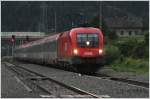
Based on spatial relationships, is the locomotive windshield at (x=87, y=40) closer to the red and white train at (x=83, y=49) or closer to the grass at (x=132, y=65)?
the red and white train at (x=83, y=49)

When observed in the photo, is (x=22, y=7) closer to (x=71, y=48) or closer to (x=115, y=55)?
(x=115, y=55)

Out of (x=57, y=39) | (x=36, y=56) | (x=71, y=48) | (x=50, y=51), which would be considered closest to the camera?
(x=71, y=48)

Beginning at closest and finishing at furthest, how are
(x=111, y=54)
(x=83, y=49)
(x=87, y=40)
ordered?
1. (x=83, y=49)
2. (x=87, y=40)
3. (x=111, y=54)

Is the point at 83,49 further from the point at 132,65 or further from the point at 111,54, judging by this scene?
the point at 111,54

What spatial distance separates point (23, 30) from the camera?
63906 millimetres

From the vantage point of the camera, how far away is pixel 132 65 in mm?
38062

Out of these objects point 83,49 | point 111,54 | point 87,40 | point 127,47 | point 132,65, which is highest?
point 87,40

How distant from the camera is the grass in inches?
1346

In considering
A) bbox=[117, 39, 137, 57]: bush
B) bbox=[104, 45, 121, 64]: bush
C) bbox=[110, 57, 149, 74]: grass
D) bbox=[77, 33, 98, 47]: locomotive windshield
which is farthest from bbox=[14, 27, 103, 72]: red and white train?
bbox=[117, 39, 137, 57]: bush

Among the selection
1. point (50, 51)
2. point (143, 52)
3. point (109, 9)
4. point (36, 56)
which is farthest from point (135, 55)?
point (109, 9)

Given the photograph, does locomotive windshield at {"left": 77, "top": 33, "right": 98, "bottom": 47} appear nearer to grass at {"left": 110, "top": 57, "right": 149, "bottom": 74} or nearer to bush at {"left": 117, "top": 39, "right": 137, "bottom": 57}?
grass at {"left": 110, "top": 57, "right": 149, "bottom": 74}

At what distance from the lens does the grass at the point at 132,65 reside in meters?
34.2

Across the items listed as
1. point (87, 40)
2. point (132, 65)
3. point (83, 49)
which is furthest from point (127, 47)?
point (83, 49)

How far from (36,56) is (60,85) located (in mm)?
32731
